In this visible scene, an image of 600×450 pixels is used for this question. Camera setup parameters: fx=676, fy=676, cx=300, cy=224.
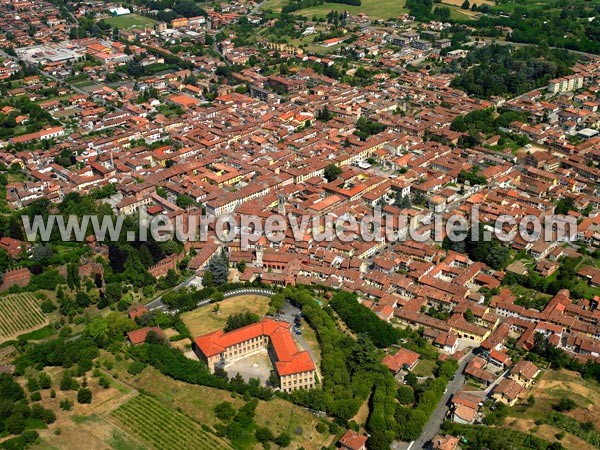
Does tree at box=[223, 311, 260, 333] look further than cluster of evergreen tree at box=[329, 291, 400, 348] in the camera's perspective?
Yes

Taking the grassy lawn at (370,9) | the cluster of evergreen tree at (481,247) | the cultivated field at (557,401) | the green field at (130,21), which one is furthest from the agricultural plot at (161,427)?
the grassy lawn at (370,9)

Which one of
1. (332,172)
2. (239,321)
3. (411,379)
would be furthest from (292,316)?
(332,172)

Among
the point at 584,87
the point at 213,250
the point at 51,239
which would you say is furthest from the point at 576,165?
the point at 51,239

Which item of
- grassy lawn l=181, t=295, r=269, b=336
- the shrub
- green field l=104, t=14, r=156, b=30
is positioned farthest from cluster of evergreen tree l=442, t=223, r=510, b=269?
green field l=104, t=14, r=156, b=30

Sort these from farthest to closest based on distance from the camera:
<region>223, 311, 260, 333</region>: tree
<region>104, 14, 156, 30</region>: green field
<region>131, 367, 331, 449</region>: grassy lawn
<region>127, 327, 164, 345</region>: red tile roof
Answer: <region>104, 14, 156, 30</region>: green field
<region>223, 311, 260, 333</region>: tree
<region>127, 327, 164, 345</region>: red tile roof
<region>131, 367, 331, 449</region>: grassy lawn

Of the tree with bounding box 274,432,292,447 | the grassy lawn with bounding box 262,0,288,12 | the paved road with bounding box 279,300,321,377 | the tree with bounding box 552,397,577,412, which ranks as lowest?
the paved road with bounding box 279,300,321,377

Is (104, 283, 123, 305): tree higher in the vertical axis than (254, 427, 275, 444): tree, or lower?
lower

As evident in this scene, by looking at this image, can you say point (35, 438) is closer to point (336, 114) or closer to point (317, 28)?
point (336, 114)

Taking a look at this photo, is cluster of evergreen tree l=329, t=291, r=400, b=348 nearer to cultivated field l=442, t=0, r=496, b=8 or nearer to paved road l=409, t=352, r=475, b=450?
paved road l=409, t=352, r=475, b=450
